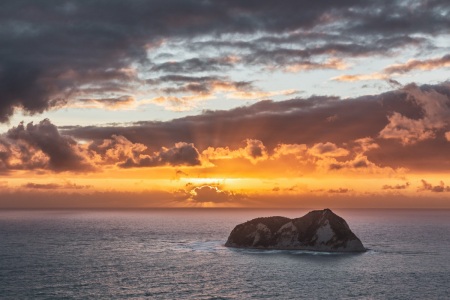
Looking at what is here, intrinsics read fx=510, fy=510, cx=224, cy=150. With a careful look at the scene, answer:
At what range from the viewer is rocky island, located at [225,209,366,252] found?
125 metres

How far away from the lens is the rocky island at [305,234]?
12481cm

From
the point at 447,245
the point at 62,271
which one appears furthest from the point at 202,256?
the point at 447,245

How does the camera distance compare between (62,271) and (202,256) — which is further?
(202,256)

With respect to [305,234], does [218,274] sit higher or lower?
lower

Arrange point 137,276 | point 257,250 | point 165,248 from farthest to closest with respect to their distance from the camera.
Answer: point 165,248 → point 257,250 → point 137,276

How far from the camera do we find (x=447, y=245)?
158m

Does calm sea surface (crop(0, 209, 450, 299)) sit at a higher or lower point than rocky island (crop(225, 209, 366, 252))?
lower

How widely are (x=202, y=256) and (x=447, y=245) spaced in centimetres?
8234

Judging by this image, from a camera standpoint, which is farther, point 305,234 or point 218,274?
point 305,234

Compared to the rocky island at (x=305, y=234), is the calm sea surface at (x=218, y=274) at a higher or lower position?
lower

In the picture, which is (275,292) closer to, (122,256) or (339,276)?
(339,276)

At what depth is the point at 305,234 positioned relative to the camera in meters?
129

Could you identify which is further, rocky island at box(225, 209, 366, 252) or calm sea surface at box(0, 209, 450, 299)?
rocky island at box(225, 209, 366, 252)

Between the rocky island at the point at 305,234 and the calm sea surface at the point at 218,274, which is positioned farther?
the rocky island at the point at 305,234
